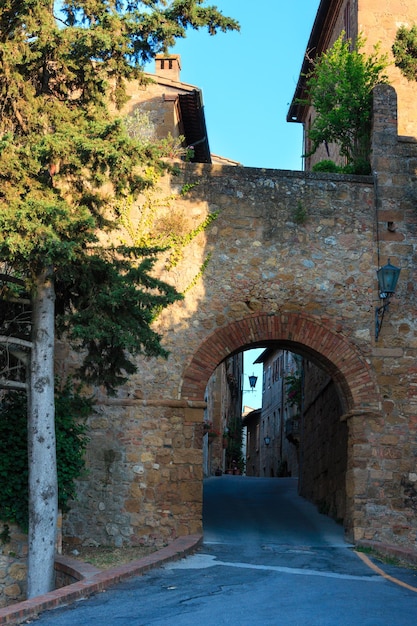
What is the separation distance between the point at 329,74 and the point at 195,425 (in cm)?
792

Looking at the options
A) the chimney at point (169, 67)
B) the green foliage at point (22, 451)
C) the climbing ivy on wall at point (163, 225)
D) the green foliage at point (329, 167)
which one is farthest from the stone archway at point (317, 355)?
the chimney at point (169, 67)

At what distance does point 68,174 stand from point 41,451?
11.4 ft

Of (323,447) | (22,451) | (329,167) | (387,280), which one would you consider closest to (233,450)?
(323,447)

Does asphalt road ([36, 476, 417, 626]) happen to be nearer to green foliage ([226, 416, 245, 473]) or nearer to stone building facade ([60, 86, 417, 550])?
stone building facade ([60, 86, 417, 550])

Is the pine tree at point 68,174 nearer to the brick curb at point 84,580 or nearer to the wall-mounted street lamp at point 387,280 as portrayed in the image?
the brick curb at point 84,580

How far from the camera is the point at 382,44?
19.4 meters

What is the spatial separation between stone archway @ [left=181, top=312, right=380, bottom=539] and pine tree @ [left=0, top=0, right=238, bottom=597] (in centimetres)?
309

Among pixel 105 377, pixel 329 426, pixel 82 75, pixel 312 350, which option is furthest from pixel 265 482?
pixel 82 75

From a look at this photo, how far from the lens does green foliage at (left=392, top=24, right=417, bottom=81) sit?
19062 mm

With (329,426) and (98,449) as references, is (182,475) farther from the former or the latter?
(329,426)

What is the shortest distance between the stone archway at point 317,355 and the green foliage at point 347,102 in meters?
3.28

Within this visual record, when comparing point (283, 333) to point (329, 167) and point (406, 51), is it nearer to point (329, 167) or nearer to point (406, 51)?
point (329, 167)

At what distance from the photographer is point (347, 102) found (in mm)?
15766

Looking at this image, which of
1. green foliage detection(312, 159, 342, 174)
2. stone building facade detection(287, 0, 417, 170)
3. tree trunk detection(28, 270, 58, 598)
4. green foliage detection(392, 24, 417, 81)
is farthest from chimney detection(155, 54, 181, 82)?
tree trunk detection(28, 270, 58, 598)
